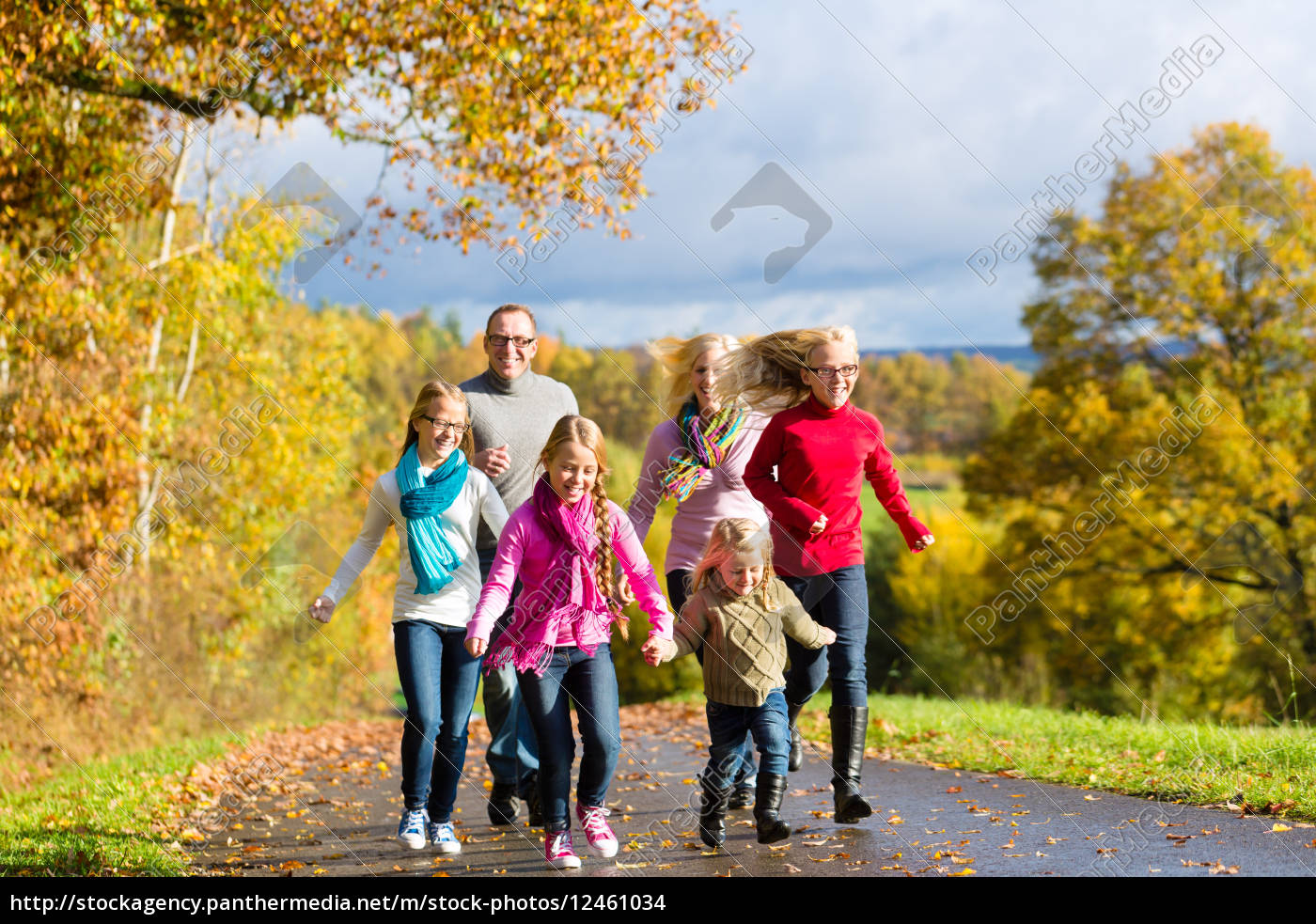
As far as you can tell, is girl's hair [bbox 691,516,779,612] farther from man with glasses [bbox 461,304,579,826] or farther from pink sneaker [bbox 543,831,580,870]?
pink sneaker [bbox 543,831,580,870]

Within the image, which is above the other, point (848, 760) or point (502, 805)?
point (848, 760)

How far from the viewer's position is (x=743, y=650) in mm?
4855

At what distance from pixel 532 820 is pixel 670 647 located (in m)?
1.55

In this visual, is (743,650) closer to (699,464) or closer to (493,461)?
(699,464)

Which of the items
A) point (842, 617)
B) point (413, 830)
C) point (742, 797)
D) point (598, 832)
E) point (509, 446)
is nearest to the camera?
point (598, 832)

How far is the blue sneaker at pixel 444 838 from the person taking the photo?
197 inches

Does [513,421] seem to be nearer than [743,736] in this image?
No

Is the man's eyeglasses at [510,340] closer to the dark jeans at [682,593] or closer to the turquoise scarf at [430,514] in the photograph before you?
the turquoise scarf at [430,514]

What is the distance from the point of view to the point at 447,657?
505cm

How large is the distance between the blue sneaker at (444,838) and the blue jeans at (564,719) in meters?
0.58

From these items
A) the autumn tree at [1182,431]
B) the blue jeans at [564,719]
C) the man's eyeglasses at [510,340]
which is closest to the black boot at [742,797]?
the blue jeans at [564,719]

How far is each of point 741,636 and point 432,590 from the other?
136 centimetres

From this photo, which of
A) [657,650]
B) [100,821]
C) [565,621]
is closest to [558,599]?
[565,621]

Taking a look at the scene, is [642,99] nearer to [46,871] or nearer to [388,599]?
[46,871]
